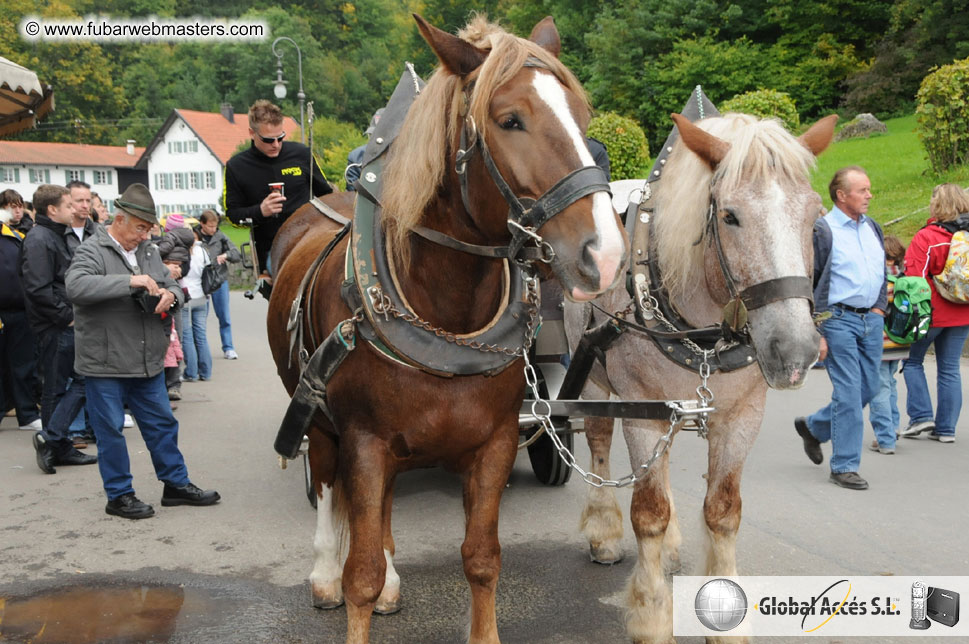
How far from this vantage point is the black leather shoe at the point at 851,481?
219 inches

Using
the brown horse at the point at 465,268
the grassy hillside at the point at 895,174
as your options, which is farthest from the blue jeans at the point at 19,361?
the grassy hillside at the point at 895,174

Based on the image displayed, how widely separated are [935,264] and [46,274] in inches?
283

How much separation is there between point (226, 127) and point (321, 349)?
62.9 metres

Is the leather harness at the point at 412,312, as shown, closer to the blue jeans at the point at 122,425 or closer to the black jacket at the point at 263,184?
the black jacket at the point at 263,184

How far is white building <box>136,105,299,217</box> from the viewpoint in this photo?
59938 millimetres

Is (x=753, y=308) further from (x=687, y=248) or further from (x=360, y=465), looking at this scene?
(x=360, y=465)

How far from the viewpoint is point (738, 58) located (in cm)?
3077

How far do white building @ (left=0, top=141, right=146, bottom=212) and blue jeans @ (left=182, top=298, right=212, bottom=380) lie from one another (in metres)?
51.2

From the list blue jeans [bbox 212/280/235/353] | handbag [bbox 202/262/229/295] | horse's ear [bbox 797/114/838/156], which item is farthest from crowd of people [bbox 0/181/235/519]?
horse's ear [bbox 797/114/838/156]

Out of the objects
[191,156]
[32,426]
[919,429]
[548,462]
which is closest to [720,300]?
[548,462]

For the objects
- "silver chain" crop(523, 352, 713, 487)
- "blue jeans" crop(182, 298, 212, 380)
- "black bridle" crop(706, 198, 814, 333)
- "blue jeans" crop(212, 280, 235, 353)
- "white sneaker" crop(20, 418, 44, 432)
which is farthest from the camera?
"blue jeans" crop(212, 280, 235, 353)

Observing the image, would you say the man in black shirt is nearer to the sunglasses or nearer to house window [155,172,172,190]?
the sunglasses

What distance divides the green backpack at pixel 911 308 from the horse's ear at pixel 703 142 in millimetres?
4336

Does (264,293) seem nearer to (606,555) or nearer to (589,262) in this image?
(606,555)
